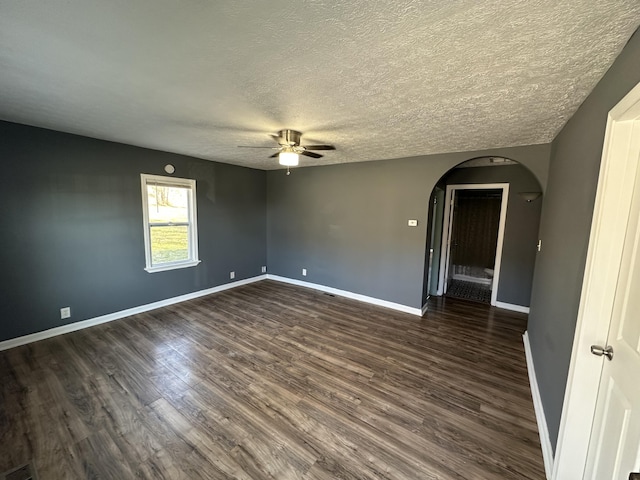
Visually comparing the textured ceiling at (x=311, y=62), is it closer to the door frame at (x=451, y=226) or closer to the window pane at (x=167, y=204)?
the window pane at (x=167, y=204)

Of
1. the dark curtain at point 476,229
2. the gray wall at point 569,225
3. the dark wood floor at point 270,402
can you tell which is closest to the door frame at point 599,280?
the gray wall at point 569,225

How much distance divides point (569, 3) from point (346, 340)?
3.21 m

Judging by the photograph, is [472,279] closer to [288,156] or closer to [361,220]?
[361,220]

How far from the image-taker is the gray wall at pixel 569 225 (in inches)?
53.7

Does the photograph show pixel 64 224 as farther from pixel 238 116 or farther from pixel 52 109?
pixel 238 116

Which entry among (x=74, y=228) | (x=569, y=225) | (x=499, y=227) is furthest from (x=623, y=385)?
(x=74, y=228)

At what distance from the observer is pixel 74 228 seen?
3.21 meters

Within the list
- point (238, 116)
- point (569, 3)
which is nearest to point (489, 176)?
point (569, 3)

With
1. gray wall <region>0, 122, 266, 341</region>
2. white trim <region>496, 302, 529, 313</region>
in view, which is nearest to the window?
gray wall <region>0, 122, 266, 341</region>

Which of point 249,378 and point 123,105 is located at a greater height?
point 123,105

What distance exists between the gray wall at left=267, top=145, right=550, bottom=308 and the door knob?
8.14 feet

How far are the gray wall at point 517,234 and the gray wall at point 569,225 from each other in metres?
2.00

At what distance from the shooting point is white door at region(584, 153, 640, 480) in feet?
3.44

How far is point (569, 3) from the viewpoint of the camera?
995mm
